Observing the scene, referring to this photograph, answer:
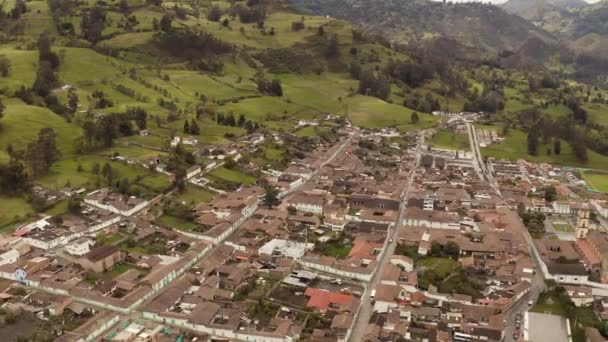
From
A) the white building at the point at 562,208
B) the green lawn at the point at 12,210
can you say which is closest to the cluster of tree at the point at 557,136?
the white building at the point at 562,208

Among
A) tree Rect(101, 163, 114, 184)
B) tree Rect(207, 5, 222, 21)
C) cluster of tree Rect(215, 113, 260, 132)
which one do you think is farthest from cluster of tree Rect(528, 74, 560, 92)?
tree Rect(101, 163, 114, 184)

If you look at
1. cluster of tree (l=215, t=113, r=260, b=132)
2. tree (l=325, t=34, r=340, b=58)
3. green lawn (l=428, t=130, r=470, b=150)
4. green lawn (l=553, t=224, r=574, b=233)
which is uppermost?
tree (l=325, t=34, r=340, b=58)

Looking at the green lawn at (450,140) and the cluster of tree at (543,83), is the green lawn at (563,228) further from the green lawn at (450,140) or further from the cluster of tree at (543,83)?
the cluster of tree at (543,83)

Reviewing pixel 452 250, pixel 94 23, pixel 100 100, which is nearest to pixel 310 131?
pixel 100 100

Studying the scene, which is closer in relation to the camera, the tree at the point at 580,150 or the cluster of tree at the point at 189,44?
the tree at the point at 580,150

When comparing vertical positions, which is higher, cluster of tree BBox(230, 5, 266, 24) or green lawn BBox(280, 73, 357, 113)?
cluster of tree BBox(230, 5, 266, 24)

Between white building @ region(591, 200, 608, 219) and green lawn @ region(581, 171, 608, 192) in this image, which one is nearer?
white building @ region(591, 200, 608, 219)

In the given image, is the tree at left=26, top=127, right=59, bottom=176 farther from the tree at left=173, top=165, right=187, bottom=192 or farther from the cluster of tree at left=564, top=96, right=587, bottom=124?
the cluster of tree at left=564, top=96, right=587, bottom=124
